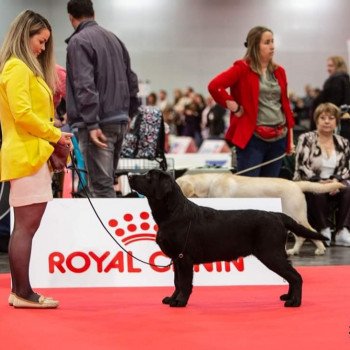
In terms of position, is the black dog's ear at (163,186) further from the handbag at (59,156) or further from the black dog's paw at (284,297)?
the black dog's paw at (284,297)

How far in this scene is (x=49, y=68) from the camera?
390cm

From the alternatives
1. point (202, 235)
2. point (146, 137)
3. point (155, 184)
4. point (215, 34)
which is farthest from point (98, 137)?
point (215, 34)

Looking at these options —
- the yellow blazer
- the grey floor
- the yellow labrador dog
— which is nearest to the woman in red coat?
the yellow labrador dog

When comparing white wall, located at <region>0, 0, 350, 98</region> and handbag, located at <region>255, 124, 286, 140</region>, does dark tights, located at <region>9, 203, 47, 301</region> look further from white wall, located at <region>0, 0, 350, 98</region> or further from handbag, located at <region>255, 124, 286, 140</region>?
white wall, located at <region>0, 0, 350, 98</region>

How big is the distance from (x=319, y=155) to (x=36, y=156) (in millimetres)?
3483

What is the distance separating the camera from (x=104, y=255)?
459cm

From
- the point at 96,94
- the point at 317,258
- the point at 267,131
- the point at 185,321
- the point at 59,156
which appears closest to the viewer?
the point at 185,321

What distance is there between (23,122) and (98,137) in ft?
3.72

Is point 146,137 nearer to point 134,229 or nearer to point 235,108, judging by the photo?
point 235,108

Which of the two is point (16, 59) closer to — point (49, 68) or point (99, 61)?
point (49, 68)

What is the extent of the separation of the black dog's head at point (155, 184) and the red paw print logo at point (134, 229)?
838 mm

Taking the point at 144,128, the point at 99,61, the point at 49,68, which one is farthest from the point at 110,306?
the point at 144,128

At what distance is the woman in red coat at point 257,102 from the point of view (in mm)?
5750

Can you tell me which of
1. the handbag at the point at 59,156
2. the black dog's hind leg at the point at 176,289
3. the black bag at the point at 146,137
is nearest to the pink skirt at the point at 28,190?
the handbag at the point at 59,156
